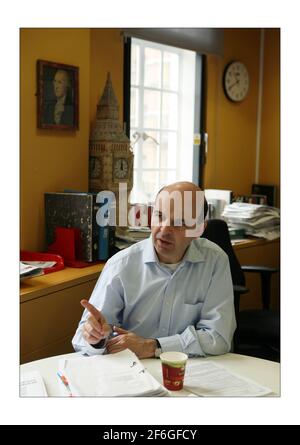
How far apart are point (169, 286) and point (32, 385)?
1.87 ft

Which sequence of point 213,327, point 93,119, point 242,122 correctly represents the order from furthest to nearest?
point 242,122 < point 93,119 < point 213,327

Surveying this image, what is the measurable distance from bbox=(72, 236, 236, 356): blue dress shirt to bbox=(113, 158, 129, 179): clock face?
3.14 feet

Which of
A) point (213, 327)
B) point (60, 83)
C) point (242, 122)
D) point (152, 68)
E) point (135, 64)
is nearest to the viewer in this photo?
point (213, 327)

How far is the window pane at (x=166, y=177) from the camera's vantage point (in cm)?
351

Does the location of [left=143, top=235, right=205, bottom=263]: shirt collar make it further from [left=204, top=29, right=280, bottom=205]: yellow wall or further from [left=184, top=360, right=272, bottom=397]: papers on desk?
[left=204, top=29, right=280, bottom=205]: yellow wall

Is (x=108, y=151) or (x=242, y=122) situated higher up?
(x=242, y=122)

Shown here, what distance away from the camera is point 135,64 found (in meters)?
3.21

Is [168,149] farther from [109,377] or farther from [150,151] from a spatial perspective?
[109,377]

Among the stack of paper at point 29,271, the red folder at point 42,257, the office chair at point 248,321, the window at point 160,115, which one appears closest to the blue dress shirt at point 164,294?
the stack of paper at point 29,271

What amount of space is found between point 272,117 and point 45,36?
93.3 inches

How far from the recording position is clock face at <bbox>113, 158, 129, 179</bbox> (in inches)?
103

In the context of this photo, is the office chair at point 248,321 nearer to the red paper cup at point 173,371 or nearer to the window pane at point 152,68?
the red paper cup at point 173,371

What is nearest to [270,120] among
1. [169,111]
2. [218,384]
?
[169,111]

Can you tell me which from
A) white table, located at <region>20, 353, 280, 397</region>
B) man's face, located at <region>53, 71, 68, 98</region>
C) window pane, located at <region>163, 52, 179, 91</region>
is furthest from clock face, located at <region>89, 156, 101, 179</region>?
white table, located at <region>20, 353, 280, 397</region>
